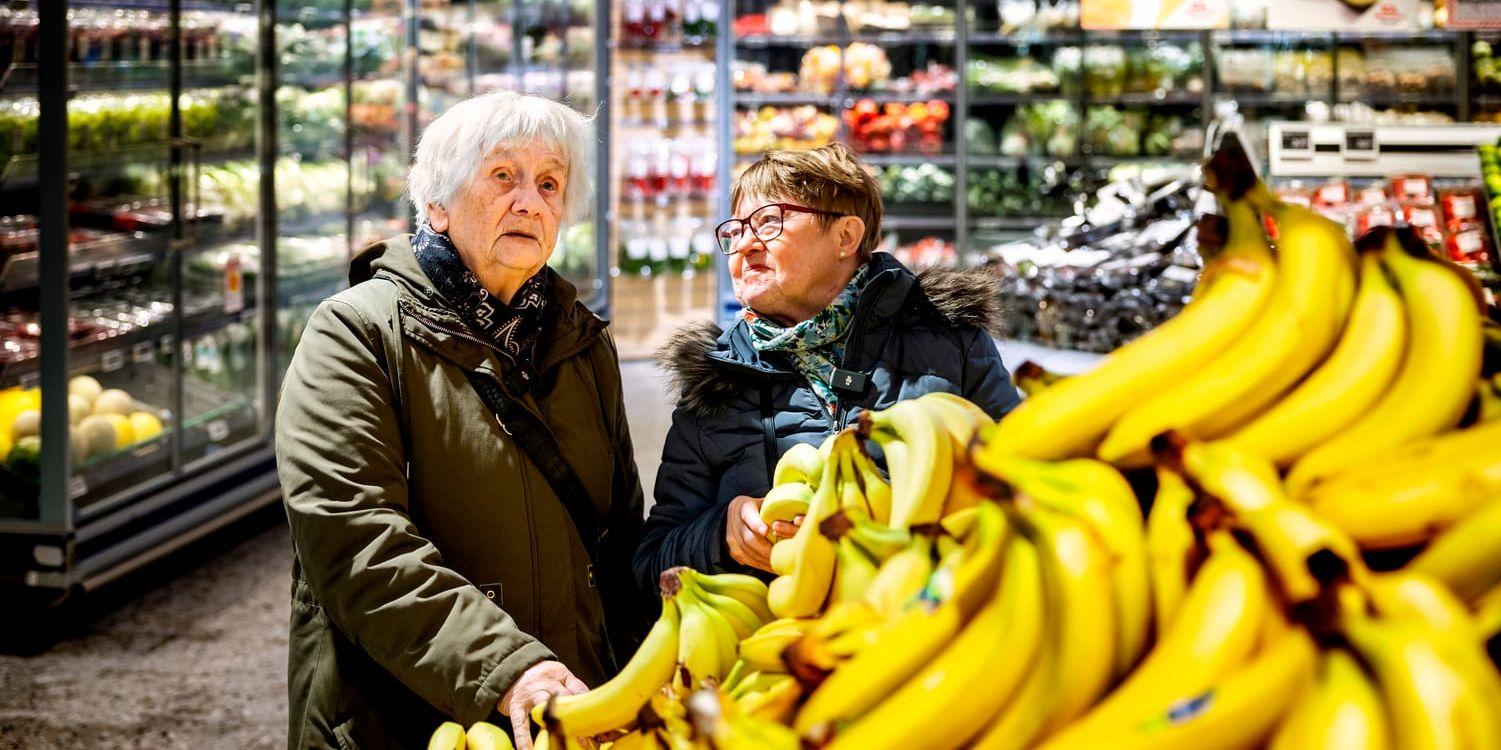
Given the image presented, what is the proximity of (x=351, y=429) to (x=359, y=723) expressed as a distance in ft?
1.33

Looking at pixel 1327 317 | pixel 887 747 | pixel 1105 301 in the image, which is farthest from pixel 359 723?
pixel 1105 301

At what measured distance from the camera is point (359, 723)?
1920 mm

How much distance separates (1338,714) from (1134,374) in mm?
352

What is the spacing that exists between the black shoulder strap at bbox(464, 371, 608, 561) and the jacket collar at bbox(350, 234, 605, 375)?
0.14ft

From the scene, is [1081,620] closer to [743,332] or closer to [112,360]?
[743,332]

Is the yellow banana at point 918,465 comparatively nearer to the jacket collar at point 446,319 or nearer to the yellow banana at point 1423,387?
the yellow banana at point 1423,387

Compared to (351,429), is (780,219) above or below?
above

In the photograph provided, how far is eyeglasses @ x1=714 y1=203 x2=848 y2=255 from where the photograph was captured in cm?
219

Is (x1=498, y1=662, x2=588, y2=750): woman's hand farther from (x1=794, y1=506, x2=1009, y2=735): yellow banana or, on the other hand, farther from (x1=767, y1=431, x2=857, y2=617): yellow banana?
(x1=794, y1=506, x2=1009, y2=735): yellow banana

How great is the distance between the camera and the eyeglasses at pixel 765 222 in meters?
2.19

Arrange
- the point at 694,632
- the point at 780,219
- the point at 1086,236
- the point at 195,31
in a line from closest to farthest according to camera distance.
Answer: the point at 694,632, the point at 780,219, the point at 1086,236, the point at 195,31

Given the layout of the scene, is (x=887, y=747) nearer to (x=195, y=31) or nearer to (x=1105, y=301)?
(x=1105, y=301)

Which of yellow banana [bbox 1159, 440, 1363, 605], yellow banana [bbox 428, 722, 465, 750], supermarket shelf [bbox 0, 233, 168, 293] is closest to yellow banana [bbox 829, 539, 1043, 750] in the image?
yellow banana [bbox 1159, 440, 1363, 605]

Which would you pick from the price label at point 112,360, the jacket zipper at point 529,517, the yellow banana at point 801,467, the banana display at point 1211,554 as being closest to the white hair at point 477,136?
the jacket zipper at point 529,517
